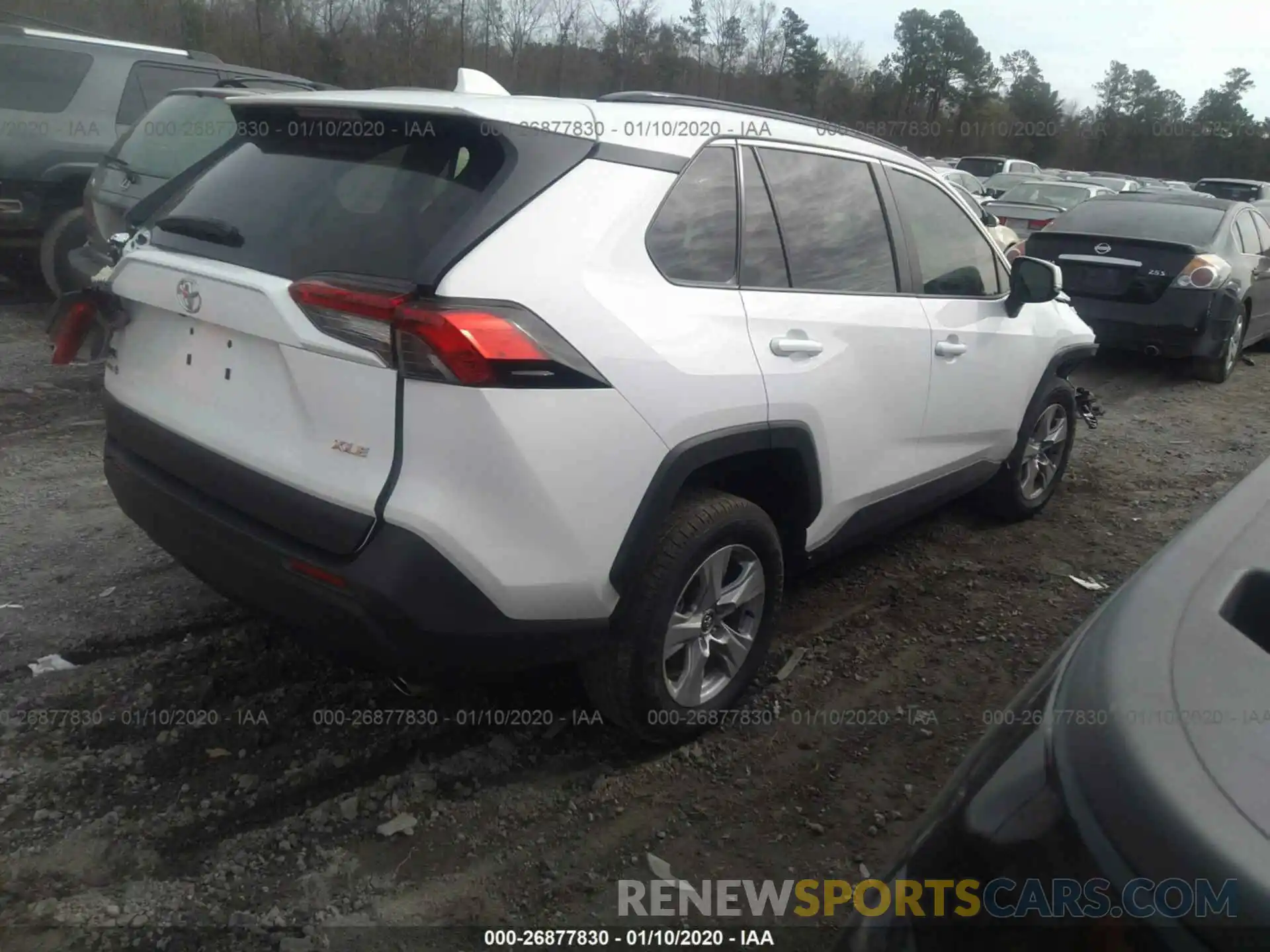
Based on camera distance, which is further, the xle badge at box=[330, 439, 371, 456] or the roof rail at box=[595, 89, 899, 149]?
the roof rail at box=[595, 89, 899, 149]

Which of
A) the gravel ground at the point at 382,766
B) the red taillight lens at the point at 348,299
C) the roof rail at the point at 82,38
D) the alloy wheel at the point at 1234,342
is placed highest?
the roof rail at the point at 82,38

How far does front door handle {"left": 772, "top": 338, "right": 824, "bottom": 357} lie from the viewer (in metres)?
2.99

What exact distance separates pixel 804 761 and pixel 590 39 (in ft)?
79.4

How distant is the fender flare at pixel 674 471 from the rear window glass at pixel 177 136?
196 inches

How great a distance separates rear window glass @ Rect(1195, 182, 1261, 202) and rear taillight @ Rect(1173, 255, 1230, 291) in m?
17.7

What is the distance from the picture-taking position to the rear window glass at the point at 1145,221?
28.2 feet

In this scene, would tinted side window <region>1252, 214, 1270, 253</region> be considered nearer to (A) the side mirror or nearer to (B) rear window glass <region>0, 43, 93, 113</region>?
(A) the side mirror

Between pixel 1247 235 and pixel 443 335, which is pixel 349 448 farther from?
pixel 1247 235

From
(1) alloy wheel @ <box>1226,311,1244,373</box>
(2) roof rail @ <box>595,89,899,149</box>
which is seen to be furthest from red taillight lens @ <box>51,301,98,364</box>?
(1) alloy wheel @ <box>1226,311,1244,373</box>

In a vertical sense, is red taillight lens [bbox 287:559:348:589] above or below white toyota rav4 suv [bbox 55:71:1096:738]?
below

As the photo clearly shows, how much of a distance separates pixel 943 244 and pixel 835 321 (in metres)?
1.09

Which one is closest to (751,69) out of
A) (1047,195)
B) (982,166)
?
(982,166)

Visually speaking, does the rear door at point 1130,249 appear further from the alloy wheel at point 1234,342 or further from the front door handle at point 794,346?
Answer: the front door handle at point 794,346

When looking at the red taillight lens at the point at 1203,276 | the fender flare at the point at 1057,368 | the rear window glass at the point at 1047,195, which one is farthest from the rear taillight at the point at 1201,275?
the rear window glass at the point at 1047,195
